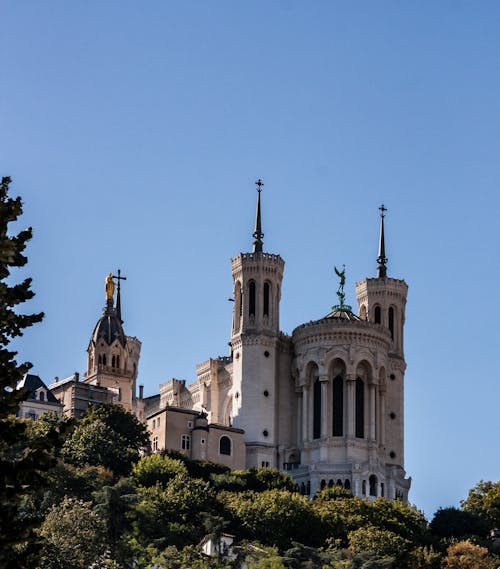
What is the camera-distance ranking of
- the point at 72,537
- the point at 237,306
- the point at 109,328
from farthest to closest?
the point at 109,328, the point at 237,306, the point at 72,537

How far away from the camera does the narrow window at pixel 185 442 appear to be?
114250mm

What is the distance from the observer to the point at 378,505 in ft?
338

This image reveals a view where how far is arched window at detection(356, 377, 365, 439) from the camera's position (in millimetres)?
116312

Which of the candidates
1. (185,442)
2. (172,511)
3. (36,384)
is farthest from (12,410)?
(36,384)

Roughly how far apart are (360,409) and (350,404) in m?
1.56

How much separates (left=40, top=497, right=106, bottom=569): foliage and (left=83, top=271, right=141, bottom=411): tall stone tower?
148 ft

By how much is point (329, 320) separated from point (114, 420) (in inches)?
756

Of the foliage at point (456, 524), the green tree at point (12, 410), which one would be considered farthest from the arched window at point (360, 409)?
the green tree at point (12, 410)

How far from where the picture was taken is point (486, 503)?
11431 centimetres

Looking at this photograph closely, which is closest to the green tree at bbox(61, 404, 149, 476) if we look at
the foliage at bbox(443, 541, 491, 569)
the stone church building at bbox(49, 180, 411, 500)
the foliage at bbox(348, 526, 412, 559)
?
the stone church building at bbox(49, 180, 411, 500)

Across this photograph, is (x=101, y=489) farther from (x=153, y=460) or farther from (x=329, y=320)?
(x=329, y=320)

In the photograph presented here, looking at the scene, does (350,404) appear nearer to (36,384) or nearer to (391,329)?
(391,329)

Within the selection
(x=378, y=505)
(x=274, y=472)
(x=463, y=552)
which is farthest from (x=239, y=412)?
(x=463, y=552)

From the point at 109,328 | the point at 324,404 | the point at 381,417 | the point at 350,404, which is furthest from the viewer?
the point at 109,328
